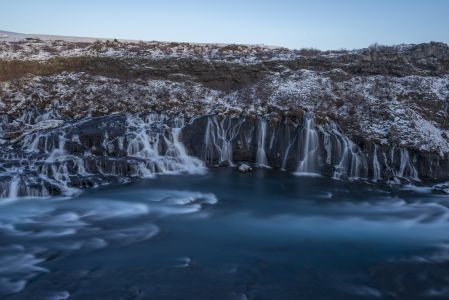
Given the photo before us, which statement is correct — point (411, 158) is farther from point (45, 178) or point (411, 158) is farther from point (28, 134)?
point (28, 134)

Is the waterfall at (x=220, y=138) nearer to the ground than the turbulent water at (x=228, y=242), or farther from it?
farther from it

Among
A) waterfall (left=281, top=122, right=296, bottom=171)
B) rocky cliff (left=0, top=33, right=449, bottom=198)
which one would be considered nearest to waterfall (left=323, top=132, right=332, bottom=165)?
rocky cliff (left=0, top=33, right=449, bottom=198)

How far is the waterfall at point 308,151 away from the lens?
57.0ft

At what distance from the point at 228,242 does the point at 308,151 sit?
747 cm

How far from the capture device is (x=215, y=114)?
1902 centimetres

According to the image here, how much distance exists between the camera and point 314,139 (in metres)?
17.6

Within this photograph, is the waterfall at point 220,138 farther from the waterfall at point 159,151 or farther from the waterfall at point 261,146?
the waterfall at point 261,146

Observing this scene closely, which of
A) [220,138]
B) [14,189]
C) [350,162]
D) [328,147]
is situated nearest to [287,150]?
[328,147]

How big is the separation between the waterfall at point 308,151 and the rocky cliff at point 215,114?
4 cm

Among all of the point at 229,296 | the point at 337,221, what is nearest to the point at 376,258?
the point at 337,221

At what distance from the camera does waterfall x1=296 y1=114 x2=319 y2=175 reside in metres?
17.4

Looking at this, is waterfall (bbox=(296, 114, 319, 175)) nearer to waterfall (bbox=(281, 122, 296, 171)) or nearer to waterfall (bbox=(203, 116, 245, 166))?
waterfall (bbox=(281, 122, 296, 171))

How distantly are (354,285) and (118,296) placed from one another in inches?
173

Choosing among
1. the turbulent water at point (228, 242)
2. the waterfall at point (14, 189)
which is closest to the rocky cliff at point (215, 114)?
the waterfall at point (14, 189)
